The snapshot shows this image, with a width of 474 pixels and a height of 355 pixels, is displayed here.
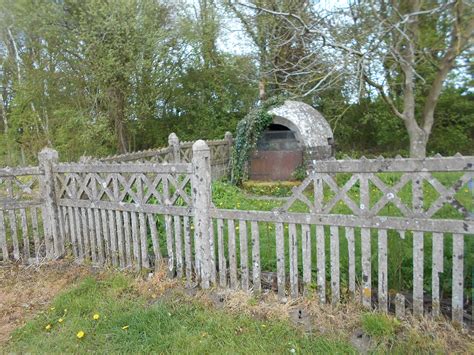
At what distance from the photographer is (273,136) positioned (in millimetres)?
12047

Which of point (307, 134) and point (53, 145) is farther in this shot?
point (53, 145)

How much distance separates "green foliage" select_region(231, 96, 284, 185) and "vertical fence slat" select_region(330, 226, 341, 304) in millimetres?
8615

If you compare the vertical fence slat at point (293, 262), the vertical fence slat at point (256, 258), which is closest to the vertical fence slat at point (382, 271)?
the vertical fence slat at point (293, 262)

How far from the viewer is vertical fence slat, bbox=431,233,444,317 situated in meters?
2.97

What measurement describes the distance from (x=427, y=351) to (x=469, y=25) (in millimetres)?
10422

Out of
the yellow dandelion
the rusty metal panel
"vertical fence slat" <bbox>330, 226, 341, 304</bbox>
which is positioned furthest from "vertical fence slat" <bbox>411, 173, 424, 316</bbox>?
the rusty metal panel

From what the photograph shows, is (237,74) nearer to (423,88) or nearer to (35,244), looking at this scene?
(423,88)

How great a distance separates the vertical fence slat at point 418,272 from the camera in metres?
3.04

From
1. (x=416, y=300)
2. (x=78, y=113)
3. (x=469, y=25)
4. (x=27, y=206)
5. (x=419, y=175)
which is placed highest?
(x=469, y=25)

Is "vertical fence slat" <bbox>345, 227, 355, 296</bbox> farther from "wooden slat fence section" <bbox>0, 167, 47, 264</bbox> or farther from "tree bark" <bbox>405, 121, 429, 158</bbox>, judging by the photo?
"tree bark" <bbox>405, 121, 429, 158</bbox>

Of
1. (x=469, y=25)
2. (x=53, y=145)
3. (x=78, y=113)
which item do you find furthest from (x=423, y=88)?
(x=53, y=145)

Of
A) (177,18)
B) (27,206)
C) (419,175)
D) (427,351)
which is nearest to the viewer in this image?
(427,351)

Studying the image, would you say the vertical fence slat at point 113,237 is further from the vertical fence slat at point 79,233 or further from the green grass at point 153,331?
the green grass at point 153,331

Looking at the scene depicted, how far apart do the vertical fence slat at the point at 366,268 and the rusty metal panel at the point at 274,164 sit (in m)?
8.24
